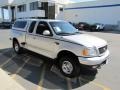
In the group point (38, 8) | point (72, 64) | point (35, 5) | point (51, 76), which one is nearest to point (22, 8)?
point (35, 5)

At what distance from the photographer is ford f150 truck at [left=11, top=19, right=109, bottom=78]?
5777mm

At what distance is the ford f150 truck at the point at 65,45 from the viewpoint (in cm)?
578

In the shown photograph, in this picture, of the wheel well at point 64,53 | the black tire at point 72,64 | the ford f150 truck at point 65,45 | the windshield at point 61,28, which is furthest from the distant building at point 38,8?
the black tire at point 72,64

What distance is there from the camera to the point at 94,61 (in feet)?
18.8

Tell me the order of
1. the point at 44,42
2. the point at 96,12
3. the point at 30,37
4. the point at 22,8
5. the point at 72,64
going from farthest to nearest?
the point at 22,8, the point at 96,12, the point at 30,37, the point at 44,42, the point at 72,64

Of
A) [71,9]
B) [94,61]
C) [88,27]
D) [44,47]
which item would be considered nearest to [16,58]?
[44,47]

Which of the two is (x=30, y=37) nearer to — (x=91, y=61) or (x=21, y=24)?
(x=21, y=24)

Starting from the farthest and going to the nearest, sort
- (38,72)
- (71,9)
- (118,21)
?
(71,9) → (118,21) → (38,72)

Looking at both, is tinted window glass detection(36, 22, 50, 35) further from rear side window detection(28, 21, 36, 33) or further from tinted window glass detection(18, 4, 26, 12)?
tinted window glass detection(18, 4, 26, 12)

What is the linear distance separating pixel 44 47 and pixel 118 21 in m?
28.2

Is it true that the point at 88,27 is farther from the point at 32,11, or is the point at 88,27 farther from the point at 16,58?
the point at 16,58

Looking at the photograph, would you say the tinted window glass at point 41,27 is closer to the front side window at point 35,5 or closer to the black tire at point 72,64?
the black tire at point 72,64

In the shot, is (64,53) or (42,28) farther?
(42,28)

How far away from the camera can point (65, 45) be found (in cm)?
620
